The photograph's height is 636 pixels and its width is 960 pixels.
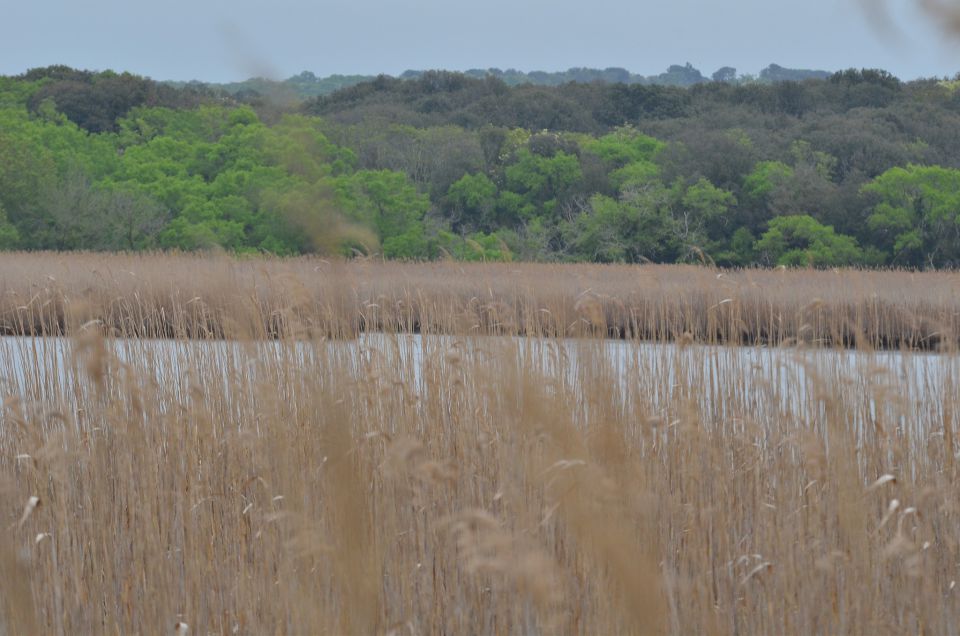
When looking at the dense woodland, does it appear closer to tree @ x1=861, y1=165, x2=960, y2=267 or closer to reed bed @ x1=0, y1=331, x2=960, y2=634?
tree @ x1=861, y1=165, x2=960, y2=267

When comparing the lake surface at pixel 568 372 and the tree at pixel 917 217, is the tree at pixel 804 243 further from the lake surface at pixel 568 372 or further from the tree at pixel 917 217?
the lake surface at pixel 568 372

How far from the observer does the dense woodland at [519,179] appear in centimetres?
2008

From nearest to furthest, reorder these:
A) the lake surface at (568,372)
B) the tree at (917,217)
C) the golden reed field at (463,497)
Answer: the golden reed field at (463,497) < the lake surface at (568,372) < the tree at (917,217)

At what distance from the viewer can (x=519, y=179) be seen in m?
23.8

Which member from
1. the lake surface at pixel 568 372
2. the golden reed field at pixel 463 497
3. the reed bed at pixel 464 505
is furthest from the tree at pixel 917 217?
the reed bed at pixel 464 505

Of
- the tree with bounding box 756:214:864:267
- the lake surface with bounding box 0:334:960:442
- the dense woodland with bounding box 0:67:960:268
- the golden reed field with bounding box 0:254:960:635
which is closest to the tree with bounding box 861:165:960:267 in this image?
the dense woodland with bounding box 0:67:960:268

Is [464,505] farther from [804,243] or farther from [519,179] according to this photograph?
[519,179]

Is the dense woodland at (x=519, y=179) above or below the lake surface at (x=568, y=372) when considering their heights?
above

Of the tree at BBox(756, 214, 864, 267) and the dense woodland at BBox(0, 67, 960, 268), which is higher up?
the dense woodland at BBox(0, 67, 960, 268)

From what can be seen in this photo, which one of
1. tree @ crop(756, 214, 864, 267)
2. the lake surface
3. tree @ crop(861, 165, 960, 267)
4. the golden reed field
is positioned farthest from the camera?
tree @ crop(861, 165, 960, 267)

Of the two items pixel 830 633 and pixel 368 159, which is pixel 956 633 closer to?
pixel 830 633

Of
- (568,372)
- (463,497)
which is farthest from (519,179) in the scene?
(463,497)

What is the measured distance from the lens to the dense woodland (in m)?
20.1

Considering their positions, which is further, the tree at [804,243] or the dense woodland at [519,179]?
the dense woodland at [519,179]
